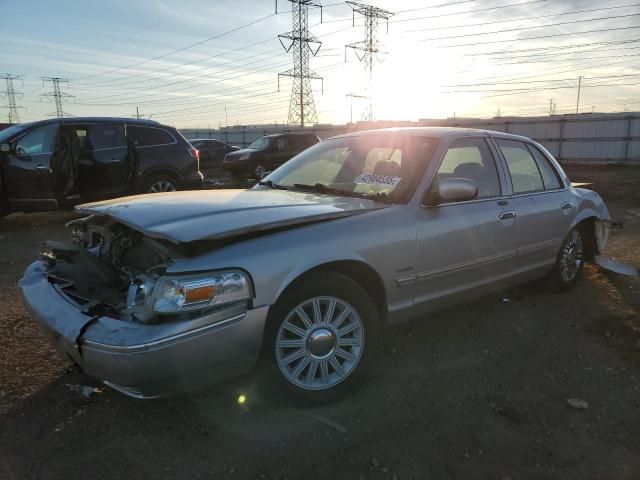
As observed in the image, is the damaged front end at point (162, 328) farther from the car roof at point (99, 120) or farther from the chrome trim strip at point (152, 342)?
the car roof at point (99, 120)

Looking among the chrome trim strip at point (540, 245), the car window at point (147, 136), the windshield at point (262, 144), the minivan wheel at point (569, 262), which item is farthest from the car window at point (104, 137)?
the windshield at point (262, 144)

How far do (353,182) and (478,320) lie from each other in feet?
5.59

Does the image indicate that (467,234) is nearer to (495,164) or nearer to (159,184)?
(495,164)

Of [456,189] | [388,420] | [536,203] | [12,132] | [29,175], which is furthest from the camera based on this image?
[12,132]

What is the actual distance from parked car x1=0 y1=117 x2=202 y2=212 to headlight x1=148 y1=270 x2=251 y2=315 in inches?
259

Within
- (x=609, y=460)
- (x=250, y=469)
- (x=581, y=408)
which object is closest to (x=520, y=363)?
(x=581, y=408)

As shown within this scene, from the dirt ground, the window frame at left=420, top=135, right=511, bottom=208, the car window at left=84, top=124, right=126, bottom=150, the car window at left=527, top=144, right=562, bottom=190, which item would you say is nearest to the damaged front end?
the dirt ground

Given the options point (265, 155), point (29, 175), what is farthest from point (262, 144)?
point (29, 175)

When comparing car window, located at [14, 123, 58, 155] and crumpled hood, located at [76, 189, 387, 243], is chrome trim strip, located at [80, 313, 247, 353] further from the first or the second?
car window, located at [14, 123, 58, 155]

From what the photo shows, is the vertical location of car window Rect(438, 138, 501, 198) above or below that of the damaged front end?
above

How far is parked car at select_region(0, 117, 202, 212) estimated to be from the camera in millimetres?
7719

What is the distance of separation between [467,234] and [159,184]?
6882 mm

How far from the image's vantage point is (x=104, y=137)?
330 inches

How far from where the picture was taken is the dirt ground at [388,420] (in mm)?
2389
